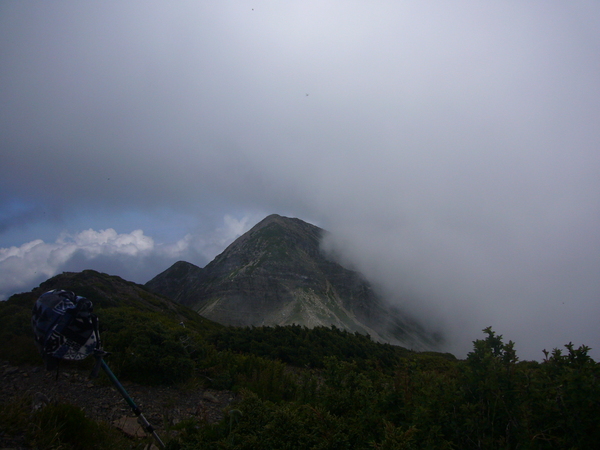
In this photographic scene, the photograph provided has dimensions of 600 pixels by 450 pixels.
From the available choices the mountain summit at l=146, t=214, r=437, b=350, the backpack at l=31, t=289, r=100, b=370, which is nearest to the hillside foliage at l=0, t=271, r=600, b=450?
the backpack at l=31, t=289, r=100, b=370

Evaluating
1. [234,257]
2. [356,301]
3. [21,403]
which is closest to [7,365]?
[21,403]

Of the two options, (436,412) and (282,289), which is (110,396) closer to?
(436,412)

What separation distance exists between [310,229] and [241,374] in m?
114

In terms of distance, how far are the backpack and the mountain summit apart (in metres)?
54.9

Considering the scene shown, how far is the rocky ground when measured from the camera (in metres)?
6.62

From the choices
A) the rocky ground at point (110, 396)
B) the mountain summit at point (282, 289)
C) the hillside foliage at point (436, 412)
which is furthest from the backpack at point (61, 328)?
the mountain summit at point (282, 289)

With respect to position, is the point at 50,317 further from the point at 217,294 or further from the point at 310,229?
the point at 310,229

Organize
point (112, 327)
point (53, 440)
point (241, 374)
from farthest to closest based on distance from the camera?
point (112, 327) → point (241, 374) → point (53, 440)

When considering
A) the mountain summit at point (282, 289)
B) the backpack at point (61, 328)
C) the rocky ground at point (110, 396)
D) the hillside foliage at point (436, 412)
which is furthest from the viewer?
the mountain summit at point (282, 289)

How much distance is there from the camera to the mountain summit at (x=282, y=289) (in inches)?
2616

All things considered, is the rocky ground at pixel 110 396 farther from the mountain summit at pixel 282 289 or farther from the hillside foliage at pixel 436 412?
the mountain summit at pixel 282 289

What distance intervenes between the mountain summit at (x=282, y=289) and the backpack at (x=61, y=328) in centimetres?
5486

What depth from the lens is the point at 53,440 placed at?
13.7 feet

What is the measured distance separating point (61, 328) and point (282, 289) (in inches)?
2904
